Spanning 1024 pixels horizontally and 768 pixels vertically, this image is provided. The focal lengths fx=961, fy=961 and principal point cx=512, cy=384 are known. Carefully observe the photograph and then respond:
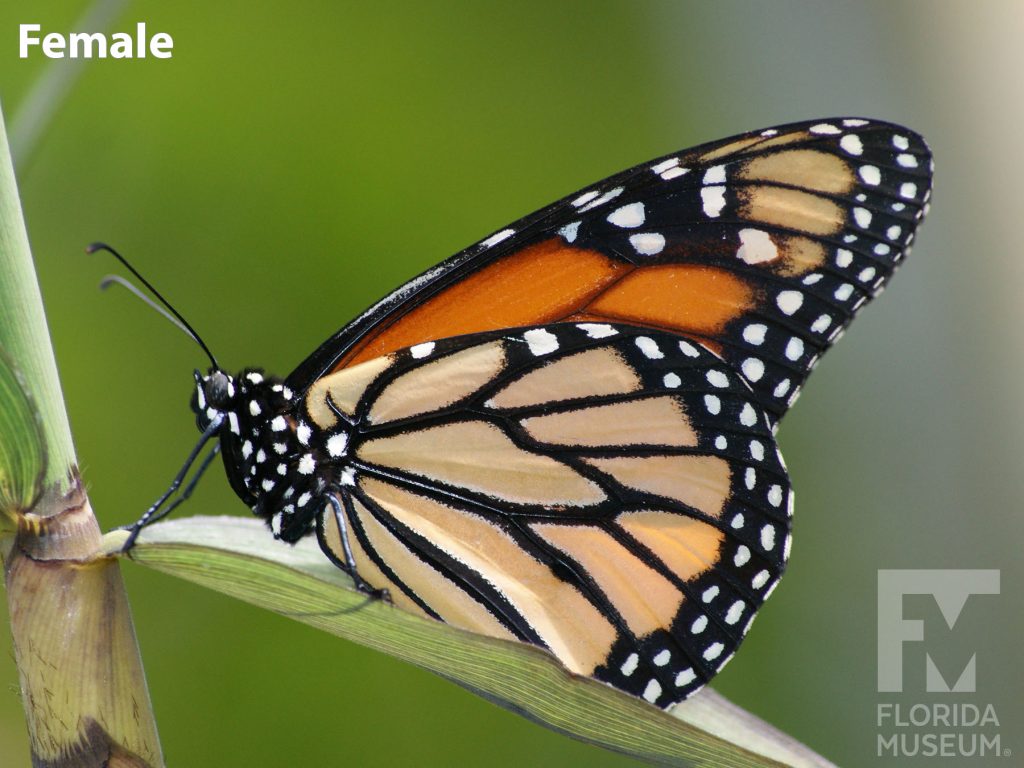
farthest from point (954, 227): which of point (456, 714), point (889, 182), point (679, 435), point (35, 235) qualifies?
point (35, 235)

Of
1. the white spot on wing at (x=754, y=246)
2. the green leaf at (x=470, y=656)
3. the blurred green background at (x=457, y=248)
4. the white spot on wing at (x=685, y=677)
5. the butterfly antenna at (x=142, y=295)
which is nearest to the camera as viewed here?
the green leaf at (x=470, y=656)

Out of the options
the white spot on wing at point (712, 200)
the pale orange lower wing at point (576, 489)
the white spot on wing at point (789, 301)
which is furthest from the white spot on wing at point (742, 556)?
the white spot on wing at point (712, 200)

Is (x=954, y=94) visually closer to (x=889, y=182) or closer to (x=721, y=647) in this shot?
(x=889, y=182)

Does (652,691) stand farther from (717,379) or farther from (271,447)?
(271,447)

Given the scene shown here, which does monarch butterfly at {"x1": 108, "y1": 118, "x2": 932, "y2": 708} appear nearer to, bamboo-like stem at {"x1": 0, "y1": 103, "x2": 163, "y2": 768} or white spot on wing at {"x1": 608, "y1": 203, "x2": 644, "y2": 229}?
white spot on wing at {"x1": 608, "y1": 203, "x2": 644, "y2": 229}

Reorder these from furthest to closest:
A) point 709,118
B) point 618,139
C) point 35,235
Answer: point 709,118 → point 618,139 → point 35,235

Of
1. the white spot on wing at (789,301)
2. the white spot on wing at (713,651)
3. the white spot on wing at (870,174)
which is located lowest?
the white spot on wing at (713,651)

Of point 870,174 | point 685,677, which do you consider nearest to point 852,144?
point 870,174

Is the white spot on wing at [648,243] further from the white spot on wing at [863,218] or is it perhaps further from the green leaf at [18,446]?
the green leaf at [18,446]
